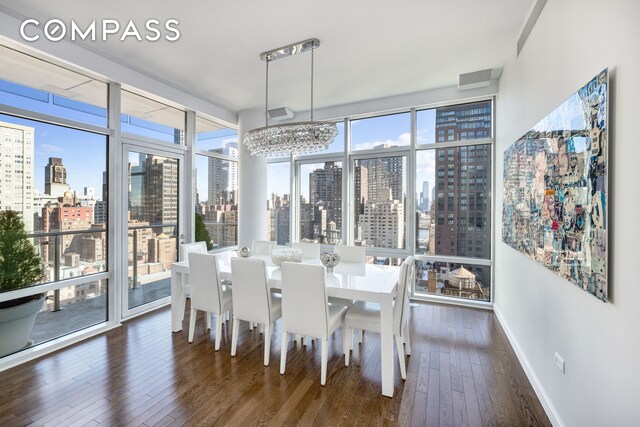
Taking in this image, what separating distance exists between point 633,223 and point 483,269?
316 cm

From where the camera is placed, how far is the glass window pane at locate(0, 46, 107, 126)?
2656 millimetres

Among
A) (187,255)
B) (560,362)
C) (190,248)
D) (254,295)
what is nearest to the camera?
(560,362)

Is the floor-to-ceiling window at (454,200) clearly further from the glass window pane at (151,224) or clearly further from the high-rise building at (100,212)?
the high-rise building at (100,212)

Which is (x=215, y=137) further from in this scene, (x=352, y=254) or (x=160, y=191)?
(x=352, y=254)

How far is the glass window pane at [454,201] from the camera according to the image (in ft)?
13.5

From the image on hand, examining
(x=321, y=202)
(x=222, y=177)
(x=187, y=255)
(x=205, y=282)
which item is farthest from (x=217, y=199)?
(x=205, y=282)

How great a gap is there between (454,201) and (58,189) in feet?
15.9

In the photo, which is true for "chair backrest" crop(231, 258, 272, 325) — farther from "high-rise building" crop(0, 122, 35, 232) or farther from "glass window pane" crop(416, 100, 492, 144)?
"glass window pane" crop(416, 100, 492, 144)

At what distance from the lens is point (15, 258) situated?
2.67m

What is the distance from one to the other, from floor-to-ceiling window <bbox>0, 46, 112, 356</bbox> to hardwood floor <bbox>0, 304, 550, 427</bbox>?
20.8 inches

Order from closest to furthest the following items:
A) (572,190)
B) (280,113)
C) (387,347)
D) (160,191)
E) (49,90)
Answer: (572,190) → (387,347) → (49,90) → (160,191) → (280,113)

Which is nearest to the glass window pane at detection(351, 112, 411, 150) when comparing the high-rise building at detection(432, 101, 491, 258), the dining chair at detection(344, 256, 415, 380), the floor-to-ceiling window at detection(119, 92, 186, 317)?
the high-rise building at detection(432, 101, 491, 258)

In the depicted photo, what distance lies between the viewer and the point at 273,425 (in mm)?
1872

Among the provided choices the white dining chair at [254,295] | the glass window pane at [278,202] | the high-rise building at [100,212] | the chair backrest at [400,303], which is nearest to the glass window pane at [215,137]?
the glass window pane at [278,202]
